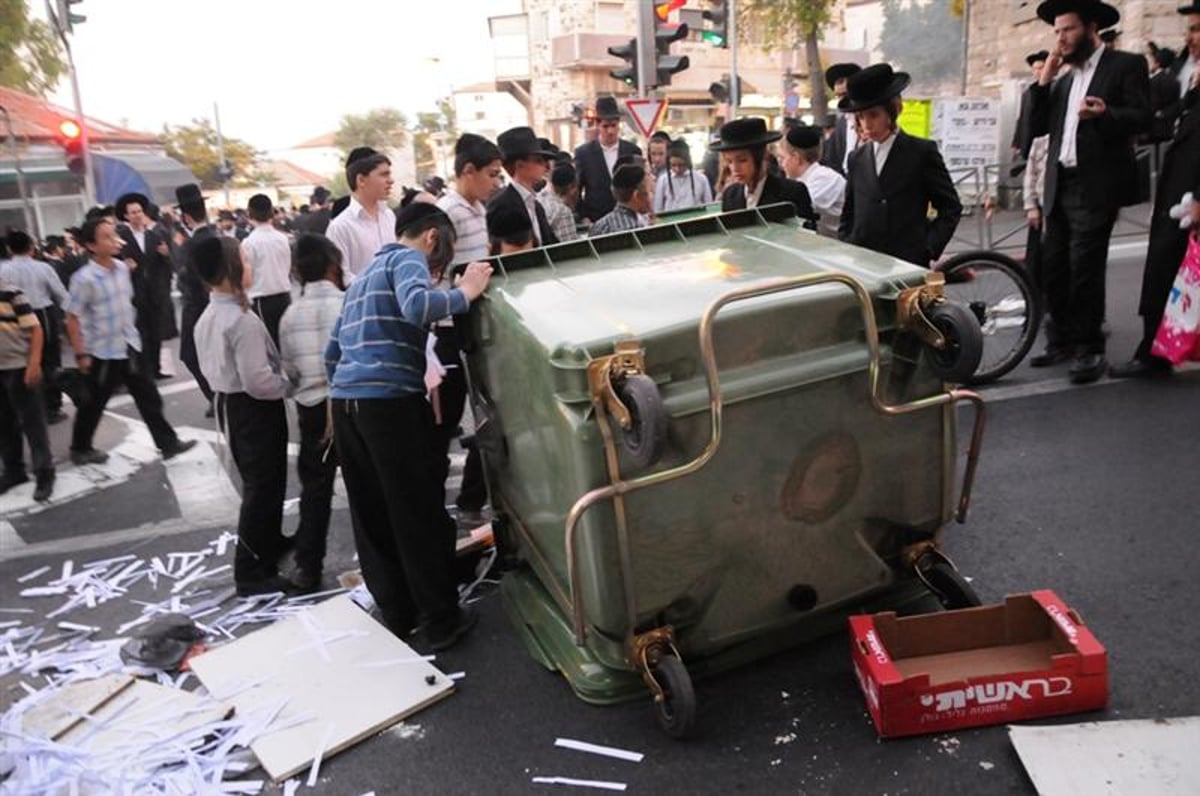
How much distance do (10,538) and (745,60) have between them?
4280 centimetres

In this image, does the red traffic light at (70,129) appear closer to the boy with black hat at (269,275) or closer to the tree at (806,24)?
the boy with black hat at (269,275)

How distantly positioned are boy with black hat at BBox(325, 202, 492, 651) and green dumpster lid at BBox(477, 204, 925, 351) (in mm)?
283

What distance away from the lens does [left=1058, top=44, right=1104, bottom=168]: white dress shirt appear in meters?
5.29

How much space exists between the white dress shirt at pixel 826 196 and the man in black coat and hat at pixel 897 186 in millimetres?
840

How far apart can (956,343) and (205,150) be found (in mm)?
59857

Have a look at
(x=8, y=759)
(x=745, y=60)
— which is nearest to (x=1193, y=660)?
(x=8, y=759)

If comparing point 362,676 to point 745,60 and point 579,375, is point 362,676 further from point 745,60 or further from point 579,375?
point 745,60

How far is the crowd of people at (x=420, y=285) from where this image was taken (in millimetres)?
3482

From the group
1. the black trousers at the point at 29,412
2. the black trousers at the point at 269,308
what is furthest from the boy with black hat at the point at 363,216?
the black trousers at the point at 29,412

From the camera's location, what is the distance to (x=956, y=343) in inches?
110

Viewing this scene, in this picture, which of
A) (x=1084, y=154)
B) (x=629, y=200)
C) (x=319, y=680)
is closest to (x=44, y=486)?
(x=319, y=680)

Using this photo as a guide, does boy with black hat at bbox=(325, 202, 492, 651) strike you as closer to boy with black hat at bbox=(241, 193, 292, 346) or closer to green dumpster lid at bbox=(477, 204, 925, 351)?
green dumpster lid at bbox=(477, 204, 925, 351)

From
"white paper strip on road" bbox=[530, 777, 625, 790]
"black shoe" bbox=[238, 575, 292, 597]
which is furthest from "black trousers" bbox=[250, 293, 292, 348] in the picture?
"white paper strip on road" bbox=[530, 777, 625, 790]

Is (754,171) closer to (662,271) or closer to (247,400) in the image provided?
(662,271)
